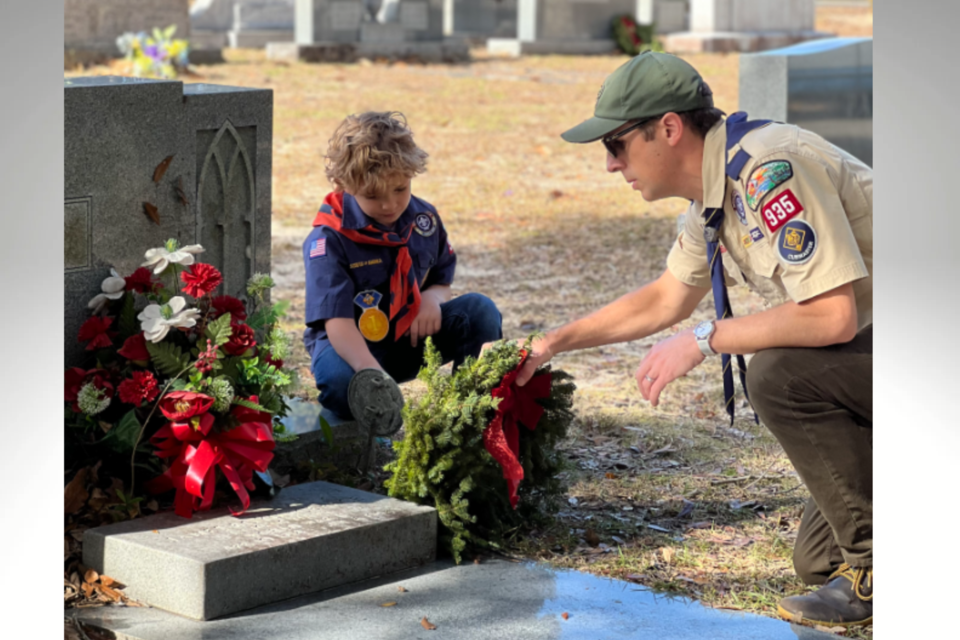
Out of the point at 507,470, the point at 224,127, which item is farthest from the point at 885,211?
the point at 224,127

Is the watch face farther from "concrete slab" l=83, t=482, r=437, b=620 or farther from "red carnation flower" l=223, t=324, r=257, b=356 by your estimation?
"red carnation flower" l=223, t=324, r=257, b=356

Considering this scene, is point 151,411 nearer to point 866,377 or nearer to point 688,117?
point 688,117

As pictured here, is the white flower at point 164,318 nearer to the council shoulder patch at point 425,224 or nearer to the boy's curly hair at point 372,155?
the boy's curly hair at point 372,155

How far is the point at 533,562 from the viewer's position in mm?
3143

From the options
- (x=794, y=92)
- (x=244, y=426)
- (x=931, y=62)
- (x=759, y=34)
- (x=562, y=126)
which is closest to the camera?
(x=931, y=62)

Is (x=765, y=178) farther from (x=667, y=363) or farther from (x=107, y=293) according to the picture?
(x=107, y=293)

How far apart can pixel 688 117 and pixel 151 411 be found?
1.52 m

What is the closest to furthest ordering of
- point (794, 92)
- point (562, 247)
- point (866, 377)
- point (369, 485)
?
point (866, 377) → point (369, 485) → point (562, 247) → point (794, 92)

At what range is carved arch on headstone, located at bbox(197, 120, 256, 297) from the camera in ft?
12.3

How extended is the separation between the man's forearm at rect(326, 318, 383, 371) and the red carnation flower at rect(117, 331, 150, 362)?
64cm

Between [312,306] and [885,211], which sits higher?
[885,211]

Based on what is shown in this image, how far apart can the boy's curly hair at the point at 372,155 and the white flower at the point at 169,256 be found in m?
0.56

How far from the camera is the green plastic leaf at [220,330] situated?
10.3 ft

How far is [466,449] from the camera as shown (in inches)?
123
